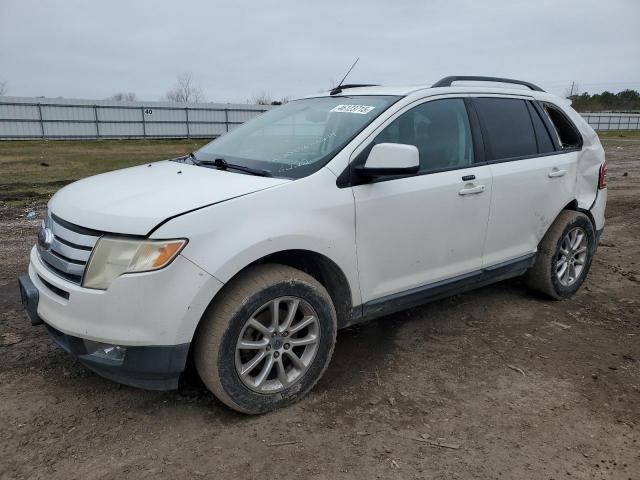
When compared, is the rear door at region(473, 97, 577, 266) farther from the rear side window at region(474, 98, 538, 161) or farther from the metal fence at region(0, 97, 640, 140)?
the metal fence at region(0, 97, 640, 140)

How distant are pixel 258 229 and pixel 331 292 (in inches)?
28.5

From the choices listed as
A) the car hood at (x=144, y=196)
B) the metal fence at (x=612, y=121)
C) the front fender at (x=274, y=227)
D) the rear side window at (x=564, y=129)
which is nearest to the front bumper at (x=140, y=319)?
the front fender at (x=274, y=227)

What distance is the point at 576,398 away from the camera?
312 centimetres

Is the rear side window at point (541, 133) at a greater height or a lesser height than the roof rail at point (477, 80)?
lesser

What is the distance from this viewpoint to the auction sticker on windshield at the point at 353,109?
346 centimetres

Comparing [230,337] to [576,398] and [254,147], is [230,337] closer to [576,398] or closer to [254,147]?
[254,147]

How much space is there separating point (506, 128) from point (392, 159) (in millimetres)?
1570

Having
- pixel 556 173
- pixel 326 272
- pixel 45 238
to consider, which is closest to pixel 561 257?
pixel 556 173

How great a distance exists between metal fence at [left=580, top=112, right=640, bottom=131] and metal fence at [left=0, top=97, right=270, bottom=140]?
34491mm

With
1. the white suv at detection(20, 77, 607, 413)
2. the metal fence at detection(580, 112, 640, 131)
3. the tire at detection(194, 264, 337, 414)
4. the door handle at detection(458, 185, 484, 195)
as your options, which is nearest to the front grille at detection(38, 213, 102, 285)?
the white suv at detection(20, 77, 607, 413)

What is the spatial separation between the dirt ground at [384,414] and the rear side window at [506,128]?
1377 mm

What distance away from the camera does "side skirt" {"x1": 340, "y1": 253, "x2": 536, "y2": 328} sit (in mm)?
3293

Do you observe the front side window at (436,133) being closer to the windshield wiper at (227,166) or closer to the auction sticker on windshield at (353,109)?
the auction sticker on windshield at (353,109)

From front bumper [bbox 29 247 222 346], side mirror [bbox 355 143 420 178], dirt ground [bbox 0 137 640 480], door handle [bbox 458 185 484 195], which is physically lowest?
dirt ground [bbox 0 137 640 480]
